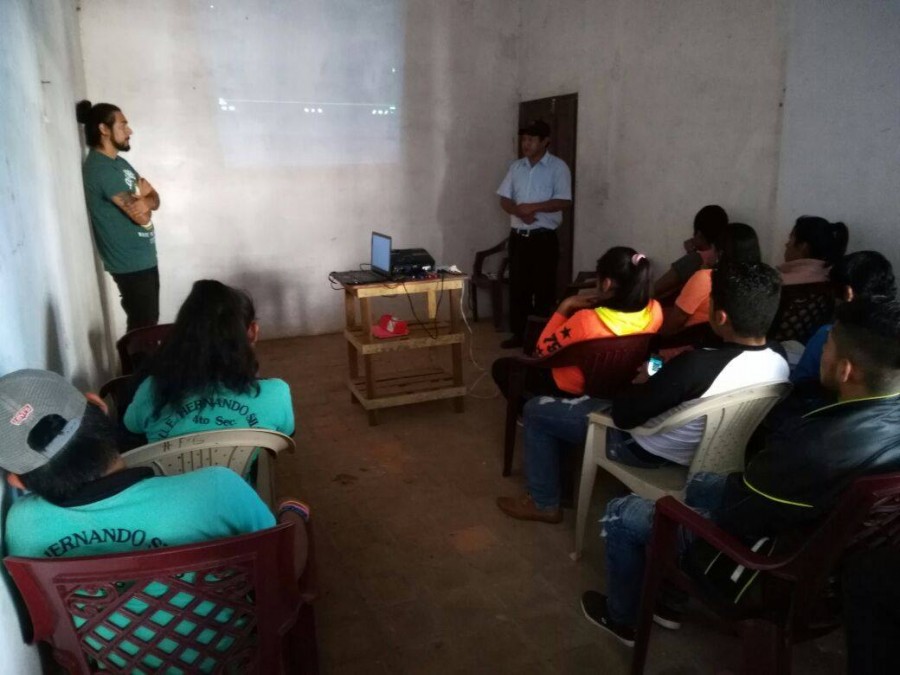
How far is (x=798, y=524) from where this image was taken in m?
1.36

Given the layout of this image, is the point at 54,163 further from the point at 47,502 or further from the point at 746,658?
the point at 746,658

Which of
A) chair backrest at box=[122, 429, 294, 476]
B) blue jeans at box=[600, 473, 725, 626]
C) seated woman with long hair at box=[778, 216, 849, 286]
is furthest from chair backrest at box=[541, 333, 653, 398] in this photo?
chair backrest at box=[122, 429, 294, 476]

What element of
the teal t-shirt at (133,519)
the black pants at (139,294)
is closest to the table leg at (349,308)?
the black pants at (139,294)

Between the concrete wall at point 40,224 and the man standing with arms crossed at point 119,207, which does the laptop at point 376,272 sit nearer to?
the man standing with arms crossed at point 119,207

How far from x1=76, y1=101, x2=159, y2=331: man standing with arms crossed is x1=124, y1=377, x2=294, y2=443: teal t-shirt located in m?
1.83

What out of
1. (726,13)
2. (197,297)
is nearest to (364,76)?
(726,13)

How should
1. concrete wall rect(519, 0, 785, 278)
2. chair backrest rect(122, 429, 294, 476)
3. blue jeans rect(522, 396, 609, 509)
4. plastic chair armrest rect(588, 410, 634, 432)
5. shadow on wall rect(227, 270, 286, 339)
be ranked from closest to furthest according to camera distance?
chair backrest rect(122, 429, 294, 476) → plastic chair armrest rect(588, 410, 634, 432) → blue jeans rect(522, 396, 609, 509) → concrete wall rect(519, 0, 785, 278) → shadow on wall rect(227, 270, 286, 339)

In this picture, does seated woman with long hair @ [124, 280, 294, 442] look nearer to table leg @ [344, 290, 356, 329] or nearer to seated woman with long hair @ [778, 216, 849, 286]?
table leg @ [344, 290, 356, 329]

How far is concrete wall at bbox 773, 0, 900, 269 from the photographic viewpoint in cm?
282

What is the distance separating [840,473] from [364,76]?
455cm

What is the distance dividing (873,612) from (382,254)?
9.08 ft

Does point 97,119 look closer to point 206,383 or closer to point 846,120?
point 206,383

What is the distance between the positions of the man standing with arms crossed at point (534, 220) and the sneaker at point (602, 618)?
2857 mm

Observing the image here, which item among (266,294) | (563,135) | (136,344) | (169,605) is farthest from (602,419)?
(266,294)
